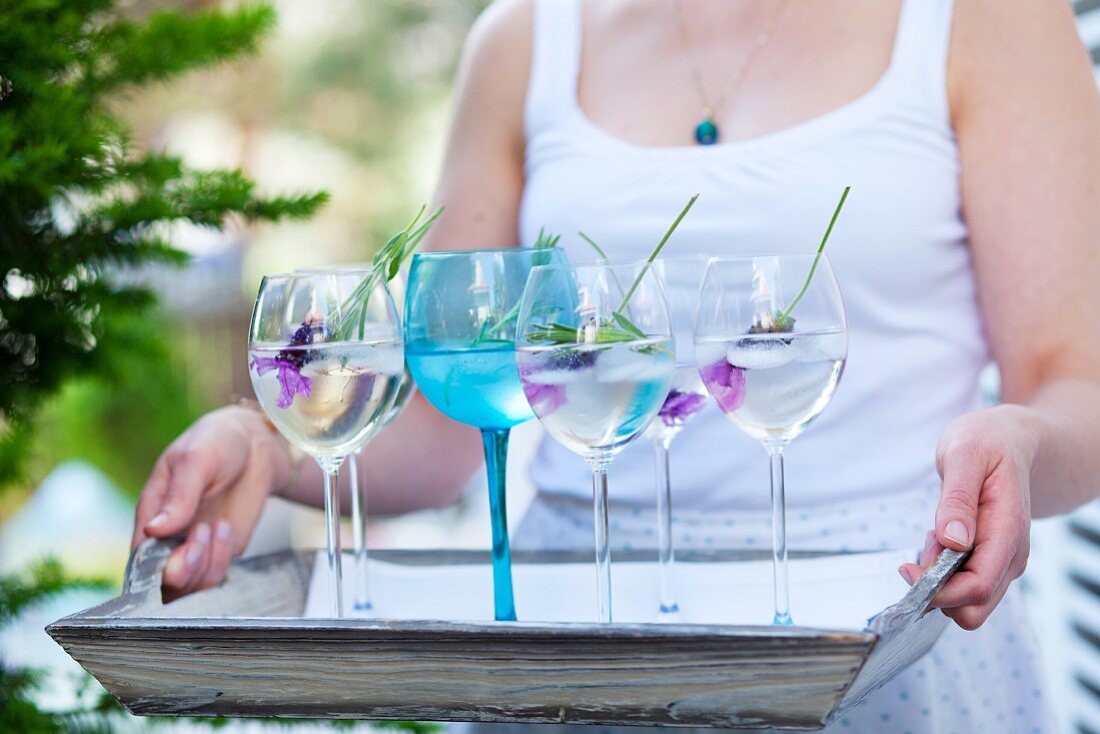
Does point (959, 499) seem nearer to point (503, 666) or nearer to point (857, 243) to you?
point (503, 666)

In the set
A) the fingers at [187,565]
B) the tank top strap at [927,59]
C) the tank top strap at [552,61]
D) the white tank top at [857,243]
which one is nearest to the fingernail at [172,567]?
the fingers at [187,565]

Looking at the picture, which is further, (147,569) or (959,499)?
(147,569)

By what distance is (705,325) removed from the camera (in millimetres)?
1010

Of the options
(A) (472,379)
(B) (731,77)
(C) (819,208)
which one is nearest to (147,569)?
(A) (472,379)

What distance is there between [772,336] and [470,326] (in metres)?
0.26

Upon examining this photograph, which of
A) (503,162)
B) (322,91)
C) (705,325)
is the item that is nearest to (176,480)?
(705,325)

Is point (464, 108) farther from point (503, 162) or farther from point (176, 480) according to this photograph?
point (176, 480)

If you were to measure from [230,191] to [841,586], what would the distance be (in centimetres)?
76

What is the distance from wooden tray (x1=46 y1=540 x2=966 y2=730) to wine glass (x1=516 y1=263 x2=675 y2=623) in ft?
0.63

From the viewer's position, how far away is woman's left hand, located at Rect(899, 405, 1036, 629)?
938 millimetres

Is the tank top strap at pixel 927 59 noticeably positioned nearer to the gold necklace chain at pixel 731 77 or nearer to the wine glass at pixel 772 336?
the gold necklace chain at pixel 731 77

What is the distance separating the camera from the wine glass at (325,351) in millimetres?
1051

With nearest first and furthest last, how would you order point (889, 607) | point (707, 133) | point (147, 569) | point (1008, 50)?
1. point (889, 607)
2. point (147, 569)
3. point (1008, 50)
4. point (707, 133)

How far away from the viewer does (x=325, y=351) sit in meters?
1.05
